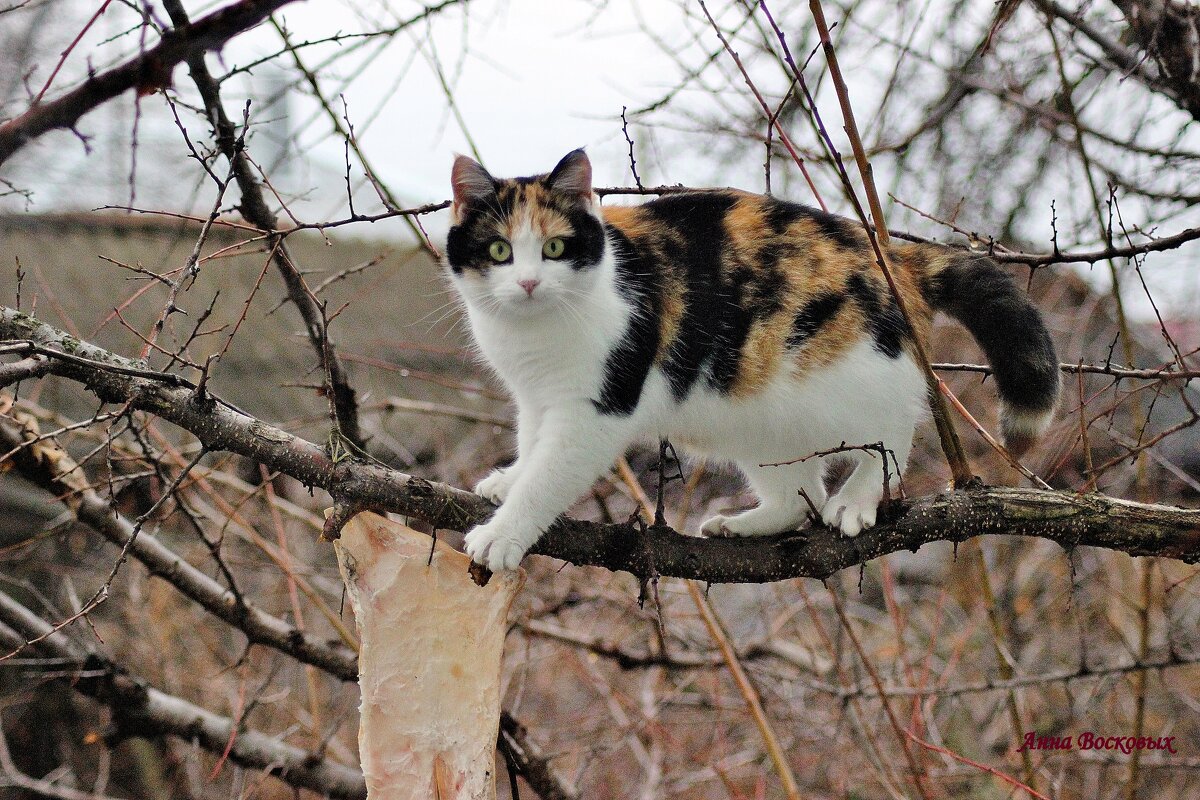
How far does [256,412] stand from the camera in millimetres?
5609

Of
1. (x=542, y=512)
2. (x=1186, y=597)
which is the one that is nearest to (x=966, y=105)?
(x=1186, y=597)

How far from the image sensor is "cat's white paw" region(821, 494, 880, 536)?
217 cm

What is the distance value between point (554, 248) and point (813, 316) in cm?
69

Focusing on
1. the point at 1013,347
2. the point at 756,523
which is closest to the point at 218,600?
the point at 756,523

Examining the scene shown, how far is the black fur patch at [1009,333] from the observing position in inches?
85.7

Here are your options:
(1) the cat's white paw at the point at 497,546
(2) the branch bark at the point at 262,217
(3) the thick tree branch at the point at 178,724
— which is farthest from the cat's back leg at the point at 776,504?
(3) the thick tree branch at the point at 178,724

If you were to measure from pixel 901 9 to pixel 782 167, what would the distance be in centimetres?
97

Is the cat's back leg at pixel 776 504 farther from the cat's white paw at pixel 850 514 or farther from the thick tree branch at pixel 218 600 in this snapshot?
the thick tree branch at pixel 218 600

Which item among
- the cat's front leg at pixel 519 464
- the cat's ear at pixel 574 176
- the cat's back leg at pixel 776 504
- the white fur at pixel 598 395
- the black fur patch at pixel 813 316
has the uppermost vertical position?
the cat's ear at pixel 574 176

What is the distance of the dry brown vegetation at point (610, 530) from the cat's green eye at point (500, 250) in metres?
0.32

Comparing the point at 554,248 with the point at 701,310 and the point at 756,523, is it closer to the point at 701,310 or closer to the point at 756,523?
the point at 701,310

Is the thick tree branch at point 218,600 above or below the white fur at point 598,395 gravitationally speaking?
below

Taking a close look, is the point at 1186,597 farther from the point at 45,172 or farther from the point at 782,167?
the point at 45,172

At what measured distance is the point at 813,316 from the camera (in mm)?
2334
